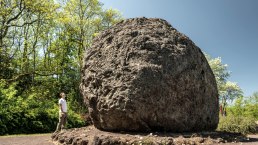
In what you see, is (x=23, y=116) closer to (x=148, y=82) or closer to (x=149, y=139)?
(x=148, y=82)

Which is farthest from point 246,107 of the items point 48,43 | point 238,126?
point 48,43

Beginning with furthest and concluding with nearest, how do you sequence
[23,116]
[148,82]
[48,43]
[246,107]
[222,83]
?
[222,83] → [48,43] → [246,107] → [23,116] → [148,82]

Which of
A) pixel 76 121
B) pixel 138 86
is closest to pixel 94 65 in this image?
pixel 138 86

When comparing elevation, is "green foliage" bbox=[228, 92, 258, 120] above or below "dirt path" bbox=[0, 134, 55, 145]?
above

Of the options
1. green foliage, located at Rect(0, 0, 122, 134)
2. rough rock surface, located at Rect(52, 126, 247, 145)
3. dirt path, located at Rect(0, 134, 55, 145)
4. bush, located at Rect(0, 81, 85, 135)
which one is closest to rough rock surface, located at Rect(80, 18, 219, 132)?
rough rock surface, located at Rect(52, 126, 247, 145)

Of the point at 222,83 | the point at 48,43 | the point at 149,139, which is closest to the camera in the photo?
the point at 149,139

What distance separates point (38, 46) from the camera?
1641 inches

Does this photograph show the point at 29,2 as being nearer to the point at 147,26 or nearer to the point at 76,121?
the point at 76,121

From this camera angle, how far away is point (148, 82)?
400 inches

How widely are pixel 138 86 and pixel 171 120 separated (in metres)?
1.67

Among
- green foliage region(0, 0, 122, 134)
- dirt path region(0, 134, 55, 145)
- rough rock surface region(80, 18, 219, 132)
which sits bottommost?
dirt path region(0, 134, 55, 145)

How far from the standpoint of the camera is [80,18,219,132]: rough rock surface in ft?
33.5

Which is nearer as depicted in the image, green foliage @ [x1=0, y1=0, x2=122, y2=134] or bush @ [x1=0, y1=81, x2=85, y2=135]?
bush @ [x1=0, y1=81, x2=85, y2=135]

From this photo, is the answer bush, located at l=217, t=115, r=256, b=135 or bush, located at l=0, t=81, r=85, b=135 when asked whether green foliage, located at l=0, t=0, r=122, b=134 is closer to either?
bush, located at l=0, t=81, r=85, b=135
